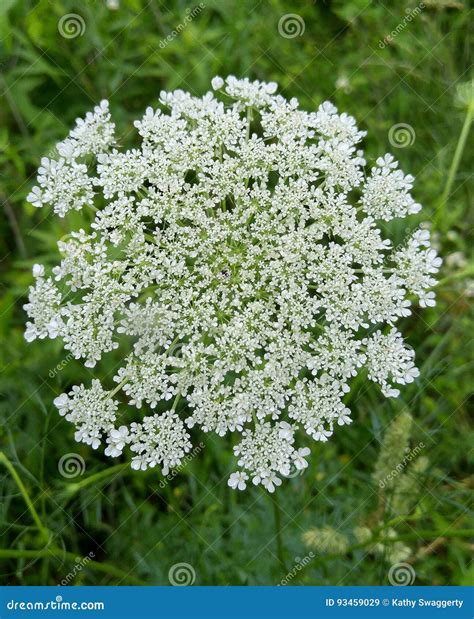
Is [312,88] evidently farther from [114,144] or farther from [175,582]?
[175,582]

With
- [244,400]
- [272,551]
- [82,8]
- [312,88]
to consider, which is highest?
[82,8]

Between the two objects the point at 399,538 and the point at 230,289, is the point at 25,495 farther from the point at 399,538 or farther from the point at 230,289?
the point at 399,538

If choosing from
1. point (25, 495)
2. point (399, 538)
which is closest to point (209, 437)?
point (25, 495)

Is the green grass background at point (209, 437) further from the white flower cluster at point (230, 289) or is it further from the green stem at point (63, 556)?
the white flower cluster at point (230, 289)

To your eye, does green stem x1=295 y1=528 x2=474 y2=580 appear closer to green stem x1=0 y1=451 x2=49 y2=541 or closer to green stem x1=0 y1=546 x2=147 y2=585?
green stem x1=0 y1=546 x2=147 y2=585

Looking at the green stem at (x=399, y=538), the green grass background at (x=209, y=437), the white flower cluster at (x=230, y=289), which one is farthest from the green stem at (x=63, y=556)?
the green stem at (x=399, y=538)

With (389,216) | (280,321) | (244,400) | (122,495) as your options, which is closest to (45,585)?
(122,495)
